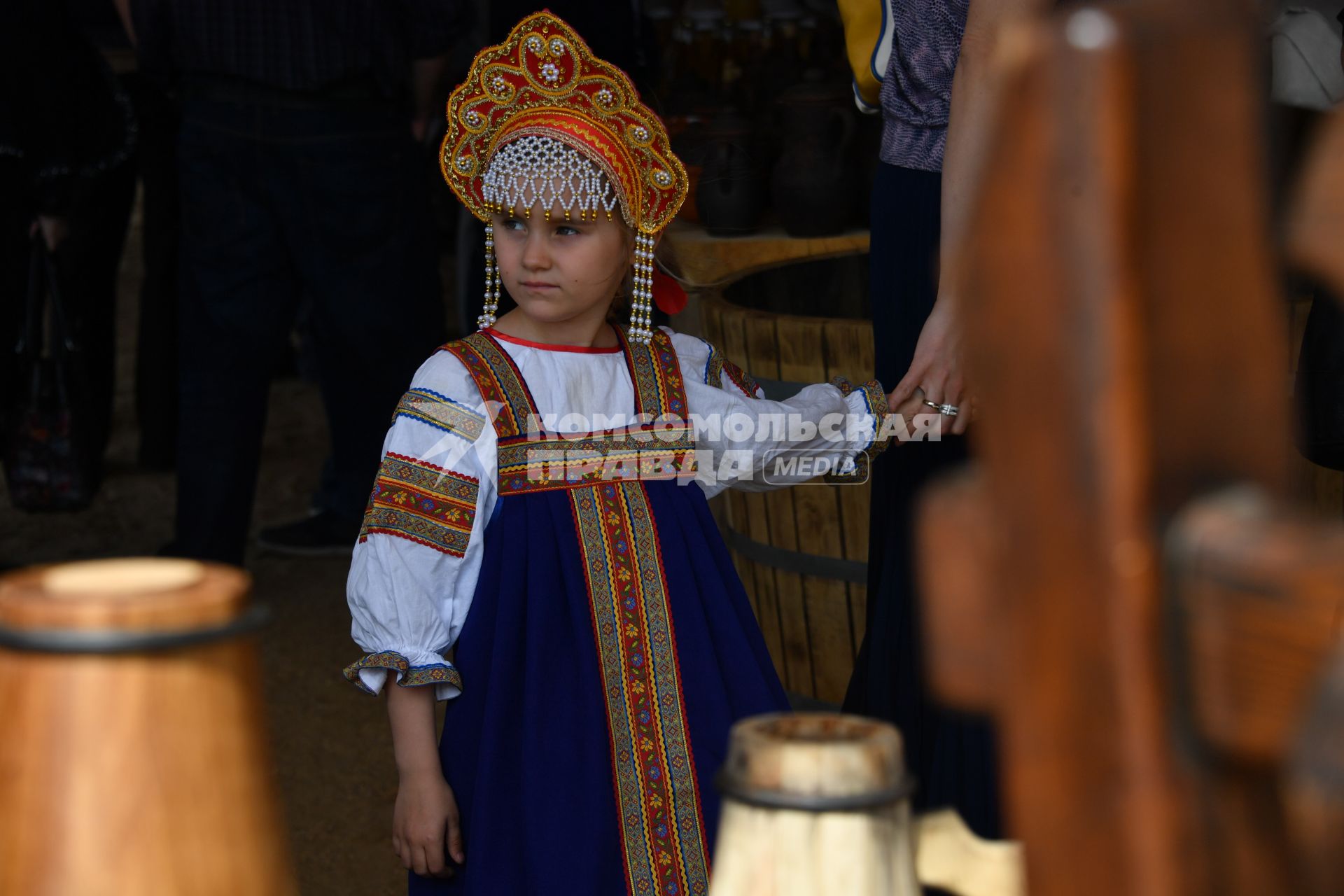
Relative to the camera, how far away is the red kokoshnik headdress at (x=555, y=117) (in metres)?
1.80

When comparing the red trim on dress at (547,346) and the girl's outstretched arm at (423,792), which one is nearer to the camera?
the girl's outstretched arm at (423,792)

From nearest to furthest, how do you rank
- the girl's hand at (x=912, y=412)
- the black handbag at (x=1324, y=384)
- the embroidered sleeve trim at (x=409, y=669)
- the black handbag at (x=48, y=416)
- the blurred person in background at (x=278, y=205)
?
the black handbag at (x=1324, y=384)
the embroidered sleeve trim at (x=409, y=669)
the girl's hand at (x=912, y=412)
the blurred person in background at (x=278, y=205)
the black handbag at (x=48, y=416)

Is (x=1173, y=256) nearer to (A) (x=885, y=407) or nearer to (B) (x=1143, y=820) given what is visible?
(B) (x=1143, y=820)

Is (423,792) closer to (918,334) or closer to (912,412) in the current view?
(912,412)

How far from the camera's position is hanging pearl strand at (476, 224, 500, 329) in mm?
1856

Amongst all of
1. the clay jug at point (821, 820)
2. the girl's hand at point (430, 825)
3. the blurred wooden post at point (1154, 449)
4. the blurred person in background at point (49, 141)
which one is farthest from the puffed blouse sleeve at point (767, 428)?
the blurred person in background at point (49, 141)

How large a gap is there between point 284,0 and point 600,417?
1883mm

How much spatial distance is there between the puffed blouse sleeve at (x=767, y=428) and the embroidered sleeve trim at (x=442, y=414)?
31cm

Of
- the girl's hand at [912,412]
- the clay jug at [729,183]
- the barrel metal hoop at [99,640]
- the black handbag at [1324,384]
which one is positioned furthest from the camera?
the clay jug at [729,183]

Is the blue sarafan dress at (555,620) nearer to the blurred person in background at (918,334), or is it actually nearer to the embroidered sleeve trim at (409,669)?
the embroidered sleeve trim at (409,669)

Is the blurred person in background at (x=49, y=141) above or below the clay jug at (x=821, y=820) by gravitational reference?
above

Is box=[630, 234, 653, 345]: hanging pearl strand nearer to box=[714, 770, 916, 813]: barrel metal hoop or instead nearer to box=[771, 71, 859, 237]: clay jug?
box=[714, 770, 916, 813]: barrel metal hoop

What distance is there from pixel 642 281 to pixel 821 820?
4.09ft

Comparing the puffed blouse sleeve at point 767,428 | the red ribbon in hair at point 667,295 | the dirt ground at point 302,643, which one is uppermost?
the red ribbon in hair at point 667,295
